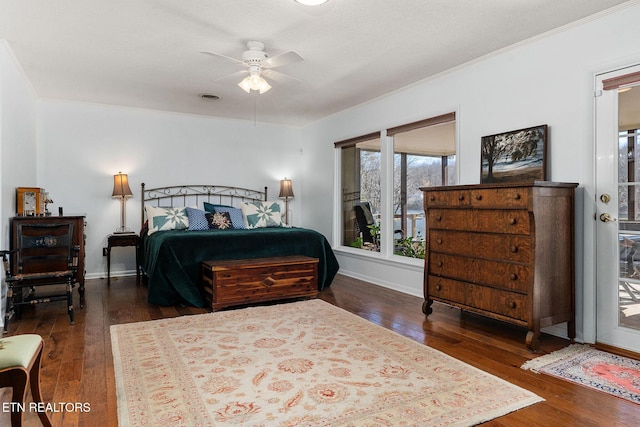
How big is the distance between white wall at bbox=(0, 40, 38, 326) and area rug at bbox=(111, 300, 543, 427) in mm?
1596

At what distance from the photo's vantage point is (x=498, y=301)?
305 cm

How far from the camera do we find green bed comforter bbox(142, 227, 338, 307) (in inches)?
159

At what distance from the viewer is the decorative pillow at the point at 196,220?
17.0 ft

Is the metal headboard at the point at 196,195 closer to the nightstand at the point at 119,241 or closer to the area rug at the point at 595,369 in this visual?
the nightstand at the point at 119,241

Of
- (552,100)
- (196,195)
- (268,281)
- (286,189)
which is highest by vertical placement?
(552,100)

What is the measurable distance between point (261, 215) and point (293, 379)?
3498mm

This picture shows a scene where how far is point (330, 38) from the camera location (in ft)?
11.0

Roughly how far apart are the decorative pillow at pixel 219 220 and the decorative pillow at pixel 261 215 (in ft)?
0.85

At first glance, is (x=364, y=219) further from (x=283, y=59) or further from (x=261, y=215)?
(x=283, y=59)

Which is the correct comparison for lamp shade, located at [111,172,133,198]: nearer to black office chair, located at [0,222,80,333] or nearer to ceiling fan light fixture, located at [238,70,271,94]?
black office chair, located at [0,222,80,333]

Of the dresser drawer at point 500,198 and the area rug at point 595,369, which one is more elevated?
the dresser drawer at point 500,198

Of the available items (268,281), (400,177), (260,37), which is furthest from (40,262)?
(400,177)

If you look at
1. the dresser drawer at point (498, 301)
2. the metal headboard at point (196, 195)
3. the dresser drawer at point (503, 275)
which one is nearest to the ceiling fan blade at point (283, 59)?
the dresser drawer at point (503, 275)

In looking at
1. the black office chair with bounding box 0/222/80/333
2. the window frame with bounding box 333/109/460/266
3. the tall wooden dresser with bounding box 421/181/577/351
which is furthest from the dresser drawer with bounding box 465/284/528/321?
the black office chair with bounding box 0/222/80/333
